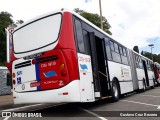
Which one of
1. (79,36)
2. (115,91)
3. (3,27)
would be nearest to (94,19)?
(3,27)

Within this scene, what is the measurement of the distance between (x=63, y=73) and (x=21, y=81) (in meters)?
1.85

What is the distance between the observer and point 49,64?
321 inches

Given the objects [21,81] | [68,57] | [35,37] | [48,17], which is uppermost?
[48,17]

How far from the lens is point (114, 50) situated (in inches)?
517

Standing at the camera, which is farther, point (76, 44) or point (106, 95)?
point (106, 95)

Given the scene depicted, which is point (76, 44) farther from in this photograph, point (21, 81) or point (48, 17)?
point (21, 81)

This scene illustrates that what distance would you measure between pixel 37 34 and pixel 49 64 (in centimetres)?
134

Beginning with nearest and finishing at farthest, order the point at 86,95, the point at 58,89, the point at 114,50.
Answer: the point at 58,89
the point at 86,95
the point at 114,50

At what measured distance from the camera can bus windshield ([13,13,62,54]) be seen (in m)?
8.45

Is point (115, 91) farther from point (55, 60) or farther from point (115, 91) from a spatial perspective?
point (55, 60)

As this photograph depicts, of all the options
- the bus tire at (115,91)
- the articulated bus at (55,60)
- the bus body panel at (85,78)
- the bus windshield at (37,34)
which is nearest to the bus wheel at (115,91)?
the bus tire at (115,91)

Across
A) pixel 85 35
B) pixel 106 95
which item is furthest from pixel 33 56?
pixel 106 95

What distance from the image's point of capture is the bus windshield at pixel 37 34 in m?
8.45

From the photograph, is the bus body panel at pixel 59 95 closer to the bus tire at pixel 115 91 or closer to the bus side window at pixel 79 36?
the bus side window at pixel 79 36
